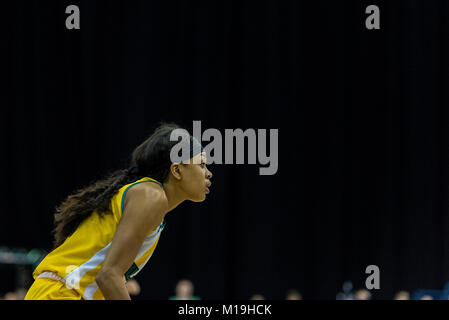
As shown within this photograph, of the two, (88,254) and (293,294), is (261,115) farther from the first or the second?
(88,254)

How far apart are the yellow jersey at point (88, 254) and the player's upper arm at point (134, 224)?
0.08m

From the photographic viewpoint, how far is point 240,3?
8.05m

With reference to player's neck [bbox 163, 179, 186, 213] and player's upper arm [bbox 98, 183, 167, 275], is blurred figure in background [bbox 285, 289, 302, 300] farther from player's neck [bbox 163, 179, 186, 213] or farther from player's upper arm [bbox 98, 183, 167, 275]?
player's upper arm [bbox 98, 183, 167, 275]

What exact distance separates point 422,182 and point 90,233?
6340 millimetres

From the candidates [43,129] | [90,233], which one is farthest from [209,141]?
[90,233]

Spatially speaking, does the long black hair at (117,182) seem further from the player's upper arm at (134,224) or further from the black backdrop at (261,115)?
the black backdrop at (261,115)

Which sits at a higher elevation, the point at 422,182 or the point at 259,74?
the point at 259,74

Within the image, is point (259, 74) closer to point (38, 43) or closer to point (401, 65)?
point (401, 65)

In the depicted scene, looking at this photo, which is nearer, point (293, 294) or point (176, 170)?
point (176, 170)

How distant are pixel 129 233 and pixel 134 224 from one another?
34mm

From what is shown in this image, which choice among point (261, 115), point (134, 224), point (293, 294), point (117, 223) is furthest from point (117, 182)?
point (261, 115)

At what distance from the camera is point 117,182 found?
94.3 inches
